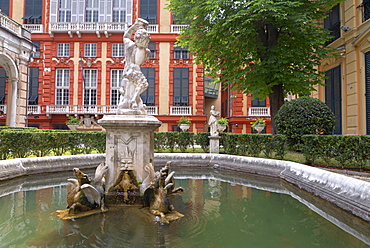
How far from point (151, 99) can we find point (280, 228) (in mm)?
20322

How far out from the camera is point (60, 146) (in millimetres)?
8359

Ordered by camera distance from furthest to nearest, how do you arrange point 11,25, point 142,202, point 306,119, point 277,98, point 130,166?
point 11,25, point 277,98, point 306,119, point 130,166, point 142,202

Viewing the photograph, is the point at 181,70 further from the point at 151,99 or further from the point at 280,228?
the point at 280,228

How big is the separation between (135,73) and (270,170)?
166 inches

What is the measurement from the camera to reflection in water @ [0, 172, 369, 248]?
8.21 feet

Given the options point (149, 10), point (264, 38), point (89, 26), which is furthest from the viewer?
point (149, 10)

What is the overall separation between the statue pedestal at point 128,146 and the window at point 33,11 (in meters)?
25.5

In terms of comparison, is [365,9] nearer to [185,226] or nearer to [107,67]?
[185,226]

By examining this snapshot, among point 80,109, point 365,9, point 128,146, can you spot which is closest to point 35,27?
point 80,109

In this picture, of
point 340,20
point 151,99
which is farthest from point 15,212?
point 151,99

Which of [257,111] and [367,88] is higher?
[367,88]

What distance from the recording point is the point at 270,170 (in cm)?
591

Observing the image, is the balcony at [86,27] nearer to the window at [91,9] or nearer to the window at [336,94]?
the window at [91,9]

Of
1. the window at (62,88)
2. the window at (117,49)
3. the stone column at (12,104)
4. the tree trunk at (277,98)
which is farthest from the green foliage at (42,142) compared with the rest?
the window at (117,49)
